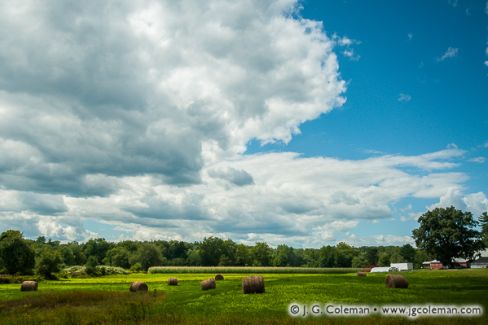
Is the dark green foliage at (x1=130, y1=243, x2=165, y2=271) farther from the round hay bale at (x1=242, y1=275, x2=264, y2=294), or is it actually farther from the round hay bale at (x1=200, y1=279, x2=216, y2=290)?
the round hay bale at (x1=242, y1=275, x2=264, y2=294)

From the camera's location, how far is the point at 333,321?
20359 mm

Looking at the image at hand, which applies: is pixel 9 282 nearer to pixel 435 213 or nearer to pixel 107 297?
pixel 107 297

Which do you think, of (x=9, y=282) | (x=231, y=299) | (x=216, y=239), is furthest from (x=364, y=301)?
(x=216, y=239)

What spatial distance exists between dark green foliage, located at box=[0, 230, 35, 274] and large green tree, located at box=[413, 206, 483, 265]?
109018 mm

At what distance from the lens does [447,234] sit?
121250 mm

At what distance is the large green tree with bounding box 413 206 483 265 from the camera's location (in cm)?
12056

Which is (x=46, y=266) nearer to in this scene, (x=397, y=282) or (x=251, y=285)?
(x=251, y=285)

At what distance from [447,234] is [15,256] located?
383 feet

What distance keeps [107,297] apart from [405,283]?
87.8 ft

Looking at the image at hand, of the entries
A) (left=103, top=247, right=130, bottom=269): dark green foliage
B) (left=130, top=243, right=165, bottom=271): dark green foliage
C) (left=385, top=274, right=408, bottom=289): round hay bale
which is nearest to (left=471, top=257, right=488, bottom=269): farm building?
(left=130, top=243, right=165, bottom=271): dark green foliage

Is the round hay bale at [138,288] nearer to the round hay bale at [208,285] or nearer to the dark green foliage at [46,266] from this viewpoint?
the round hay bale at [208,285]

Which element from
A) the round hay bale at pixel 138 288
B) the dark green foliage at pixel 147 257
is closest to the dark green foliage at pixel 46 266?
the round hay bale at pixel 138 288

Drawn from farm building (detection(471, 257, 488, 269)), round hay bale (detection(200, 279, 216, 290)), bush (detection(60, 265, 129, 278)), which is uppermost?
round hay bale (detection(200, 279, 216, 290))

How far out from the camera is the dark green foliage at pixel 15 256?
106 m
